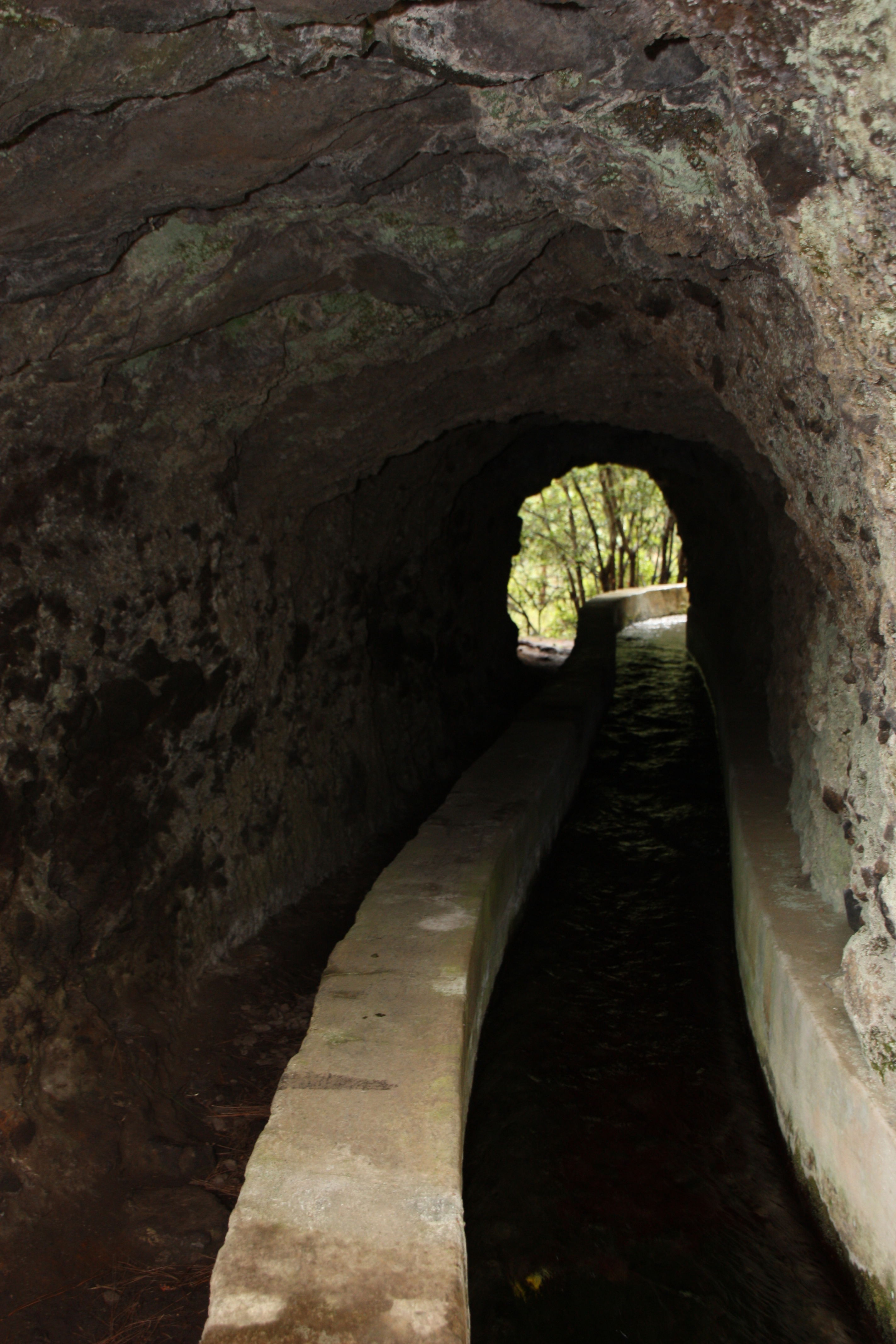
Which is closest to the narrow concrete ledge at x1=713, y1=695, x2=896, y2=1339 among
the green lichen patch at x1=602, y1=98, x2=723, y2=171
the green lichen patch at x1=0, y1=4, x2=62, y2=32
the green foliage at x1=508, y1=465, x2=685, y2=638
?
the green lichen patch at x1=602, y1=98, x2=723, y2=171

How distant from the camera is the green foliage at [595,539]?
1938 centimetres

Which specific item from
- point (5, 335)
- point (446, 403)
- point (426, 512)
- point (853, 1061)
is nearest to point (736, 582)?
point (426, 512)

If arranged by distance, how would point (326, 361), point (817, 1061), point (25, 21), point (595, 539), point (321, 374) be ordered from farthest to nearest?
point (595, 539), point (321, 374), point (326, 361), point (817, 1061), point (25, 21)

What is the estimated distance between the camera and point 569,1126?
3.60 metres

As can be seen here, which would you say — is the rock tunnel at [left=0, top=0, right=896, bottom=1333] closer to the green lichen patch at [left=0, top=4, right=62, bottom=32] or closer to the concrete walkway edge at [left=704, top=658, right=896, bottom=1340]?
the green lichen patch at [left=0, top=4, right=62, bottom=32]

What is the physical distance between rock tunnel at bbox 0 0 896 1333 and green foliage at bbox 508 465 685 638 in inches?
521

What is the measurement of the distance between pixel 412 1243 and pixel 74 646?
8.71 feet

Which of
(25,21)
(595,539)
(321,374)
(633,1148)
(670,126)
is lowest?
(633,1148)

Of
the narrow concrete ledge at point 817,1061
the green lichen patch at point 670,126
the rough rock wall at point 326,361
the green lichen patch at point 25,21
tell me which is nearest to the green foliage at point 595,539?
the rough rock wall at point 326,361

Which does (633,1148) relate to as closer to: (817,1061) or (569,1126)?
(569,1126)

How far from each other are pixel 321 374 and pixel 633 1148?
142 inches

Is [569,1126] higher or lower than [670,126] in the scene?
lower

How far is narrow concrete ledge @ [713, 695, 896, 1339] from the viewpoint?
2670 mm

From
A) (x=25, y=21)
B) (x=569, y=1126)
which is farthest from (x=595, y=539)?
(x=25, y=21)
